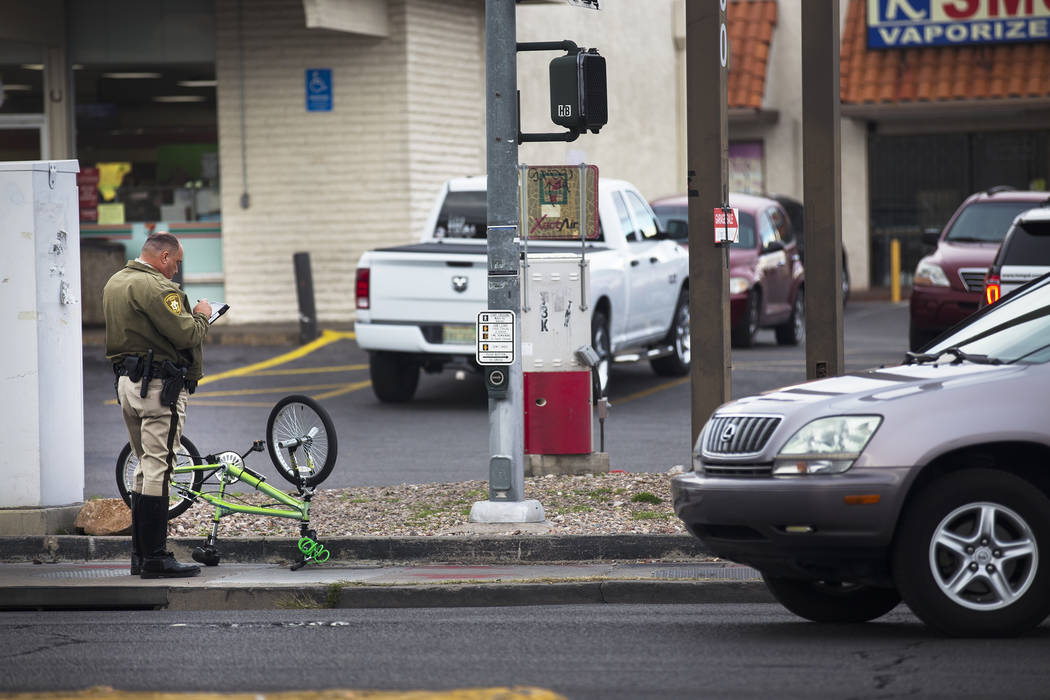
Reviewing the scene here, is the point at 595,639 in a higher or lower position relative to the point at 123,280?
lower

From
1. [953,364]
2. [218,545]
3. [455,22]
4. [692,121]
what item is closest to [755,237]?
[455,22]

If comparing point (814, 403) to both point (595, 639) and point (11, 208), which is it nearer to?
point (595, 639)

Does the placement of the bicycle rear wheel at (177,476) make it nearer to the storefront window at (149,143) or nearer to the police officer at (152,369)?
the police officer at (152,369)

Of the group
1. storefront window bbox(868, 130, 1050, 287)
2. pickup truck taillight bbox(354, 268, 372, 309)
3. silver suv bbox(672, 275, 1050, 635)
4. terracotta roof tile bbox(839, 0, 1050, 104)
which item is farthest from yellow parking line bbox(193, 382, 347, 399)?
storefront window bbox(868, 130, 1050, 287)

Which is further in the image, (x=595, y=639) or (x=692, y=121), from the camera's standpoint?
(x=692, y=121)

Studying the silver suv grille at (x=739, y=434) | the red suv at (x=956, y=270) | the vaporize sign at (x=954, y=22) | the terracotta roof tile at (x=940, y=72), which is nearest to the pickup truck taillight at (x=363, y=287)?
the red suv at (x=956, y=270)

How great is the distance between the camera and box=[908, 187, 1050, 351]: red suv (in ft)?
61.7

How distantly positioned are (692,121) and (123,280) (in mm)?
3695

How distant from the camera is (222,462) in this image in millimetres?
9906

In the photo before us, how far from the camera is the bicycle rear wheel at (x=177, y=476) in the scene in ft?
33.2


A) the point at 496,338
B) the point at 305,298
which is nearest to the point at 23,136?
the point at 305,298

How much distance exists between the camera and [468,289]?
15.9 m

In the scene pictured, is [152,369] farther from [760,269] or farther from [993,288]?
[760,269]

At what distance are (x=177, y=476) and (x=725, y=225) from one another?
12.1 ft
